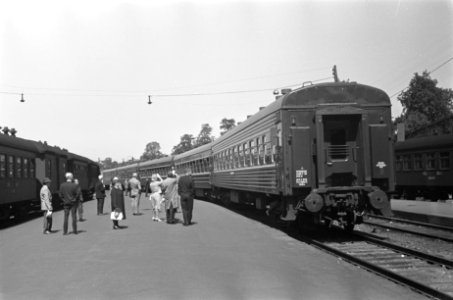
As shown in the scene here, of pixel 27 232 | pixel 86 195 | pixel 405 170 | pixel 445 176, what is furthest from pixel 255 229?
pixel 86 195

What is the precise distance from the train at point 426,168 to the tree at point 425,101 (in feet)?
124

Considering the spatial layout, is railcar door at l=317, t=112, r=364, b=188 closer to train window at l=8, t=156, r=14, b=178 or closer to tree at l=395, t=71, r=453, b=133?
train window at l=8, t=156, r=14, b=178

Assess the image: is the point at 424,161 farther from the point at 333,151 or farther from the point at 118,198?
the point at 118,198

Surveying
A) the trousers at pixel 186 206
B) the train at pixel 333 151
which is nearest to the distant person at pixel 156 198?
the trousers at pixel 186 206

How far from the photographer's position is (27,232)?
45.0 ft

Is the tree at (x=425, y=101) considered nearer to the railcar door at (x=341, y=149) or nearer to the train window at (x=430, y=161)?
the train window at (x=430, y=161)

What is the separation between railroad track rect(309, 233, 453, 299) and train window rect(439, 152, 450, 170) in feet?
44.3

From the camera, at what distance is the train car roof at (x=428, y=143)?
909 inches

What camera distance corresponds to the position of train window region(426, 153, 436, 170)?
24.1 m

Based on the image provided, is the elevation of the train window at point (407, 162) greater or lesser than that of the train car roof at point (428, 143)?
lesser

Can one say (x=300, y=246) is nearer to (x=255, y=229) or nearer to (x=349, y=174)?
(x=349, y=174)

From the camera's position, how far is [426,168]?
974 inches

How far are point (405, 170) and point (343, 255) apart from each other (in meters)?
19.5

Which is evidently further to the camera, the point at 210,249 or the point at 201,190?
the point at 201,190
